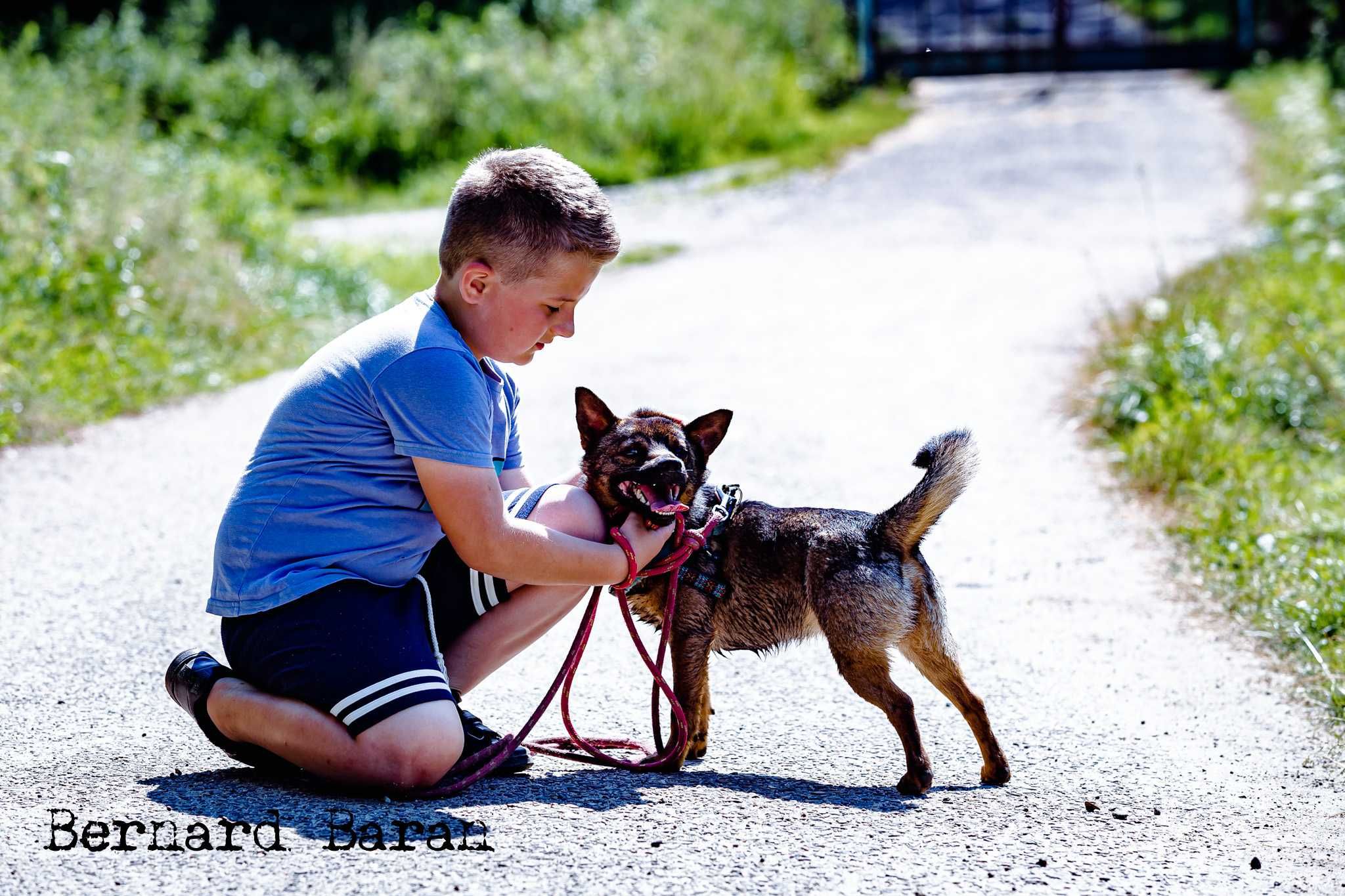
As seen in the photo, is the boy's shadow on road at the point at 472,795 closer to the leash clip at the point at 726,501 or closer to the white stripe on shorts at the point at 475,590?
the white stripe on shorts at the point at 475,590

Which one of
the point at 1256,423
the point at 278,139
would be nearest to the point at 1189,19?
the point at 278,139

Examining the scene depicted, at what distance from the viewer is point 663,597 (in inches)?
144

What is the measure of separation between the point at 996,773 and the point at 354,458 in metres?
1.71

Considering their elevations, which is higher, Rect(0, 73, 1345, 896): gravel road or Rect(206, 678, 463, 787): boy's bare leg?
Rect(206, 678, 463, 787): boy's bare leg

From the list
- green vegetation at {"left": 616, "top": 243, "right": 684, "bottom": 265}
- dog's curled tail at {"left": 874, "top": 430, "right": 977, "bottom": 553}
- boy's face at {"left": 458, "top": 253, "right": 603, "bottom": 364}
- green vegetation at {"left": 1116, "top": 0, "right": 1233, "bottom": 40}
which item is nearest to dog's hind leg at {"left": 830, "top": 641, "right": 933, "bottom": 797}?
dog's curled tail at {"left": 874, "top": 430, "right": 977, "bottom": 553}

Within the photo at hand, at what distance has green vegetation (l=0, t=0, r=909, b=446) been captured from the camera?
7.64 m

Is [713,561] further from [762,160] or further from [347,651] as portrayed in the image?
[762,160]

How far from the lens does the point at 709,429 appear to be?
3.64m

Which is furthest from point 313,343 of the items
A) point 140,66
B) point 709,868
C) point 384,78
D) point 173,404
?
point 384,78

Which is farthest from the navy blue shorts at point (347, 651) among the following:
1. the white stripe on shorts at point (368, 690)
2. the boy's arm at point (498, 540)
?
the boy's arm at point (498, 540)

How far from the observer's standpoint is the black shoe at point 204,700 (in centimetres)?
319

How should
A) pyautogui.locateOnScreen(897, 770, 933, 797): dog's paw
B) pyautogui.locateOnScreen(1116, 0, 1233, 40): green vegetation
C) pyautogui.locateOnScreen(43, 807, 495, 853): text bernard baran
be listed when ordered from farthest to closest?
pyautogui.locateOnScreen(1116, 0, 1233, 40): green vegetation
pyautogui.locateOnScreen(897, 770, 933, 797): dog's paw
pyautogui.locateOnScreen(43, 807, 495, 853): text bernard baran

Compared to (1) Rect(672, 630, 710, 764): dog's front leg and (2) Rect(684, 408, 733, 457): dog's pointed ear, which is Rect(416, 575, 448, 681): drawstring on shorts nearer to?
(1) Rect(672, 630, 710, 764): dog's front leg

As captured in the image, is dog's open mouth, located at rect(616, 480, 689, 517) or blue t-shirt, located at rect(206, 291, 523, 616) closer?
blue t-shirt, located at rect(206, 291, 523, 616)
